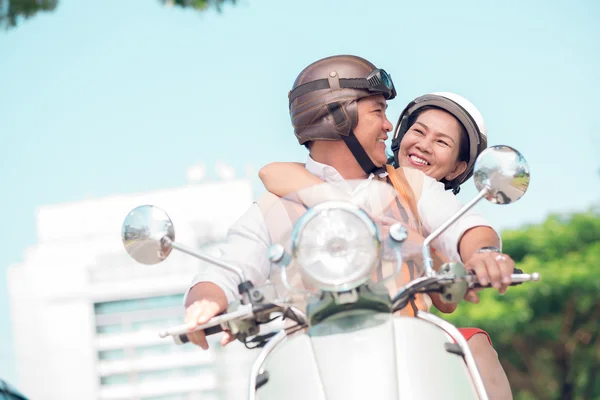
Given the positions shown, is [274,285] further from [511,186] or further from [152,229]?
[511,186]

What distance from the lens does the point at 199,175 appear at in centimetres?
6744

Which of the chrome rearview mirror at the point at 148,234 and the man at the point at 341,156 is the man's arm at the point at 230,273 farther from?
the chrome rearview mirror at the point at 148,234

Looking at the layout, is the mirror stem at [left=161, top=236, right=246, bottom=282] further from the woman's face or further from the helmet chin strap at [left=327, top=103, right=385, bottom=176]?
the woman's face

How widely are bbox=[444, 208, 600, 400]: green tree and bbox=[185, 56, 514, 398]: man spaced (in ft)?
80.9

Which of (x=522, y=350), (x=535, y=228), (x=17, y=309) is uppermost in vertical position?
(x=17, y=309)

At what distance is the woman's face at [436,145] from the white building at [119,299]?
228 feet

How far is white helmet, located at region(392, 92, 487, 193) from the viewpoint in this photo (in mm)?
4055

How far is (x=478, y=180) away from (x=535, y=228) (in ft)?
103

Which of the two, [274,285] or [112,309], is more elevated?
[112,309]

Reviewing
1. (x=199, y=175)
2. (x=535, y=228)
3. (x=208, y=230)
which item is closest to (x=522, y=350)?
(x=535, y=228)

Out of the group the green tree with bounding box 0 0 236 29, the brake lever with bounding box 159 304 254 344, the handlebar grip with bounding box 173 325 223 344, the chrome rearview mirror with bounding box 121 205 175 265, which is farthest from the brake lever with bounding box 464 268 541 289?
the green tree with bounding box 0 0 236 29

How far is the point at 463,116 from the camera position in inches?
161

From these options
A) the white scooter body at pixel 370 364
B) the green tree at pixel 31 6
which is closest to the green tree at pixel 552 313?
the green tree at pixel 31 6

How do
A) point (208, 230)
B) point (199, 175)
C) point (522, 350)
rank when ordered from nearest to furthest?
1. point (522, 350)
2. point (199, 175)
3. point (208, 230)
